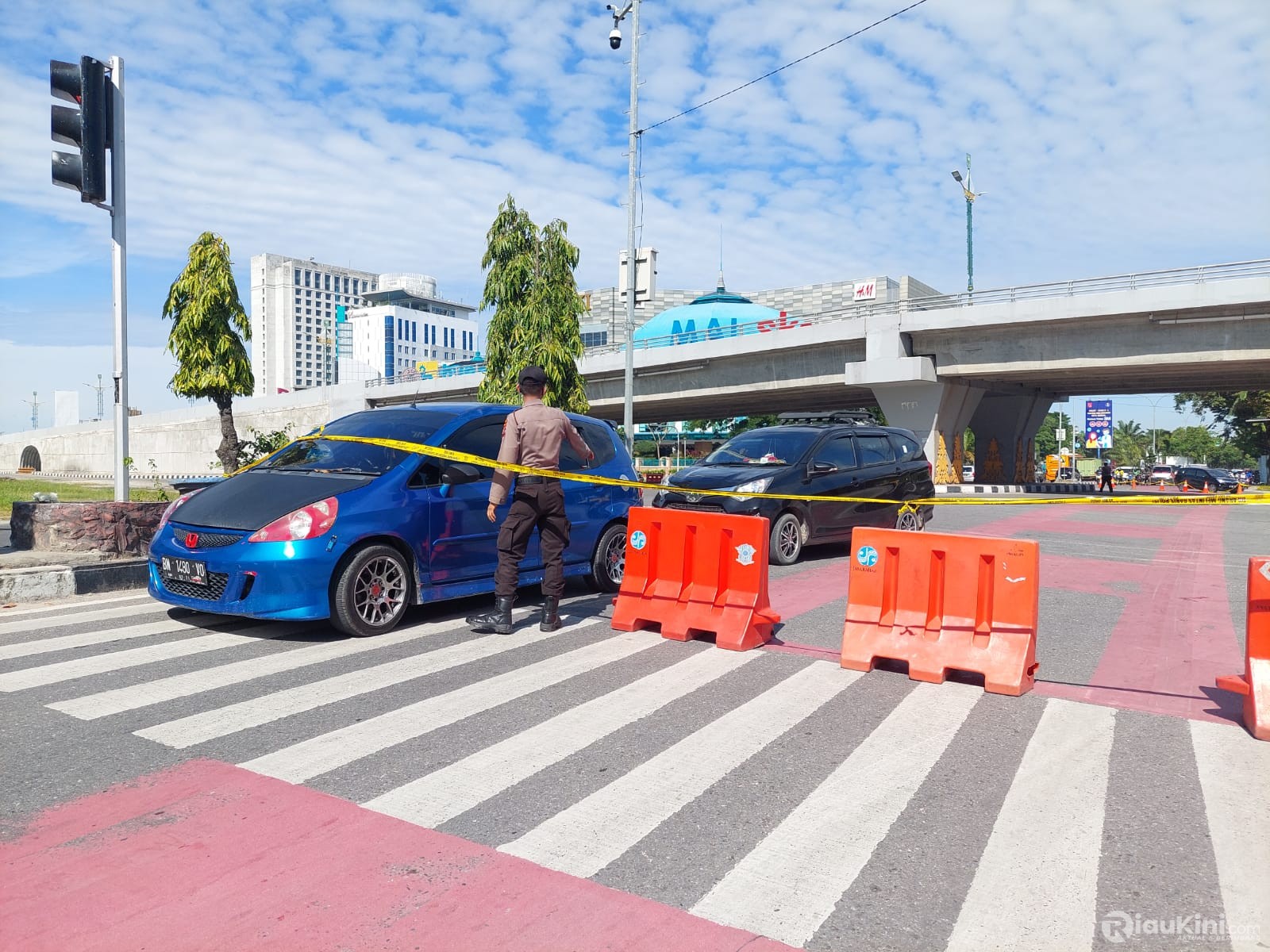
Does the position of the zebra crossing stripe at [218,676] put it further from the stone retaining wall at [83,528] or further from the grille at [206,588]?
the stone retaining wall at [83,528]

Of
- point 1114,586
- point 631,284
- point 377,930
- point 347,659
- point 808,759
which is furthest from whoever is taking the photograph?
point 631,284

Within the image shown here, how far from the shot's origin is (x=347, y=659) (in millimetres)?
5703

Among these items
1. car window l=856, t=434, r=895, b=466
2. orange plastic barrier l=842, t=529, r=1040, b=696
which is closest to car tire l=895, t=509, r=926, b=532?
car window l=856, t=434, r=895, b=466

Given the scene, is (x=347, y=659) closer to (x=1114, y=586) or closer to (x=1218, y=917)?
(x=1218, y=917)

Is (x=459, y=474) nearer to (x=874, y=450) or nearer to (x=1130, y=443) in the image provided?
(x=874, y=450)

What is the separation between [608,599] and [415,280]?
17835cm

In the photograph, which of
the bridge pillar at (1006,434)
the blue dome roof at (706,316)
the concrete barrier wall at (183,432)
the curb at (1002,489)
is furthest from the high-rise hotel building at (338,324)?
the curb at (1002,489)

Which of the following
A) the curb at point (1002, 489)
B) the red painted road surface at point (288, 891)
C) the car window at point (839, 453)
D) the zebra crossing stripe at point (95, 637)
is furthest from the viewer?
the curb at point (1002, 489)

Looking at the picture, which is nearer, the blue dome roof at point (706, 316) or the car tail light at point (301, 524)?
the car tail light at point (301, 524)

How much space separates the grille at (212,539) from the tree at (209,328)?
931 cm

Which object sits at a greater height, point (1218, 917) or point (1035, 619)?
point (1035, 619)

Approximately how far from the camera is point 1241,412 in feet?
185

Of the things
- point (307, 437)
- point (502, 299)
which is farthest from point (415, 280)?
point (307, 437)

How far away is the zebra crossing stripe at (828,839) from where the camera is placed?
9.09 ft
